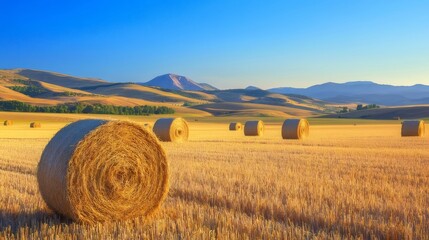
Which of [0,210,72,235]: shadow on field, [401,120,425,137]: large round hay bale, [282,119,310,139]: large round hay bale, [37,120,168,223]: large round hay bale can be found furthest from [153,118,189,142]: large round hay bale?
[0,210,72,235]: shadow on field

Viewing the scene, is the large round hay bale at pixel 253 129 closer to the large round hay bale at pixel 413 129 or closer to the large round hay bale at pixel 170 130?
the large round hay bale at pixel 170 130

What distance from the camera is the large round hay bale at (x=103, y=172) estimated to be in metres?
6.78

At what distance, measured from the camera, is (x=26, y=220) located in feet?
22.2

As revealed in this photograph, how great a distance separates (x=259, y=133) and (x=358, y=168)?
21104 mm

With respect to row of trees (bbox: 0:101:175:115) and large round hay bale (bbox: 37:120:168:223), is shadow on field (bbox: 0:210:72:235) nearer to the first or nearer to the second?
large round hay bale (bbox: 37:120:168:223)

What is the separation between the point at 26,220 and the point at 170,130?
730 inches

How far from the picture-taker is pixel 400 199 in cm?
800

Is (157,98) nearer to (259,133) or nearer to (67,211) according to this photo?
(259,133)

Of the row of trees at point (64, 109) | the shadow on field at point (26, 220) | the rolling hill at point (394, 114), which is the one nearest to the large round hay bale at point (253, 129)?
the shadow on field at point (26, 220)

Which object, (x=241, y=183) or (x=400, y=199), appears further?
(x=241, y=183)

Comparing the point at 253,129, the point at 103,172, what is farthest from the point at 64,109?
the point at 103,172

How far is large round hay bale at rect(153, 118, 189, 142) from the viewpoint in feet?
83.3

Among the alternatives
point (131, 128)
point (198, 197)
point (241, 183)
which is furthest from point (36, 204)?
point (241, 183)

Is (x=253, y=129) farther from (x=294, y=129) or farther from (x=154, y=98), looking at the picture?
(x=154, y=98)
